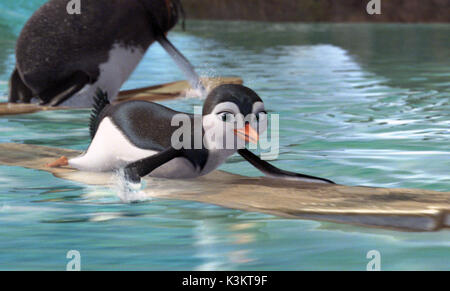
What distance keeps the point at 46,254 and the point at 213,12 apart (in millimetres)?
32103

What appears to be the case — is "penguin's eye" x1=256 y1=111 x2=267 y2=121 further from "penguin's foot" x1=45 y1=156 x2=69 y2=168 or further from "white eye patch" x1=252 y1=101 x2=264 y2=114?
"penguin's foot" x1=45 y1=156 x2=69 y2=168

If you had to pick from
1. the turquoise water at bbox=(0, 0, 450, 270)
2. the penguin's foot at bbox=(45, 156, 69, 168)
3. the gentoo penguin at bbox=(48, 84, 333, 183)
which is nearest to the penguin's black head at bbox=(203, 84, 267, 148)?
the gentoo penguin at bbox=(48, 84, 333, 183)

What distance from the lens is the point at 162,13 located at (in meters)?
9.19

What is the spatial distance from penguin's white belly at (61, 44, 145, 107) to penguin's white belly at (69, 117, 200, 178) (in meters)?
3.14

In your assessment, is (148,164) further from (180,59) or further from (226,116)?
(180,59)

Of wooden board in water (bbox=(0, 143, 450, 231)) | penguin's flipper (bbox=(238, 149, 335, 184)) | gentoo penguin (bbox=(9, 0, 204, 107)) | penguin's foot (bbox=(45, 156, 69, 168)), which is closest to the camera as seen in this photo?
wooden board in water (bbox=(0, 143, 450, 231))

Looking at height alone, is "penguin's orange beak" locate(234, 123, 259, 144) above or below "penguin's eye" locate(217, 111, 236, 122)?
below

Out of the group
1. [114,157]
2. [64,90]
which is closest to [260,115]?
[114,157]

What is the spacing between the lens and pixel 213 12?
35562mm

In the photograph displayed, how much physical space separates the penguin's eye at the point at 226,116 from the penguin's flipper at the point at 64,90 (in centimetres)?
404

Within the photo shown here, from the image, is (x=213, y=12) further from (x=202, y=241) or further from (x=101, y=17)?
(x=202, y=241)

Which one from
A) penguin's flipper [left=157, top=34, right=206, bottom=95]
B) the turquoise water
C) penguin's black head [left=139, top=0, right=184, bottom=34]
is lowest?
the turquoise water

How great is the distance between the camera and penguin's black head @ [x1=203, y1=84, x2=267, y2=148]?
4.88m
